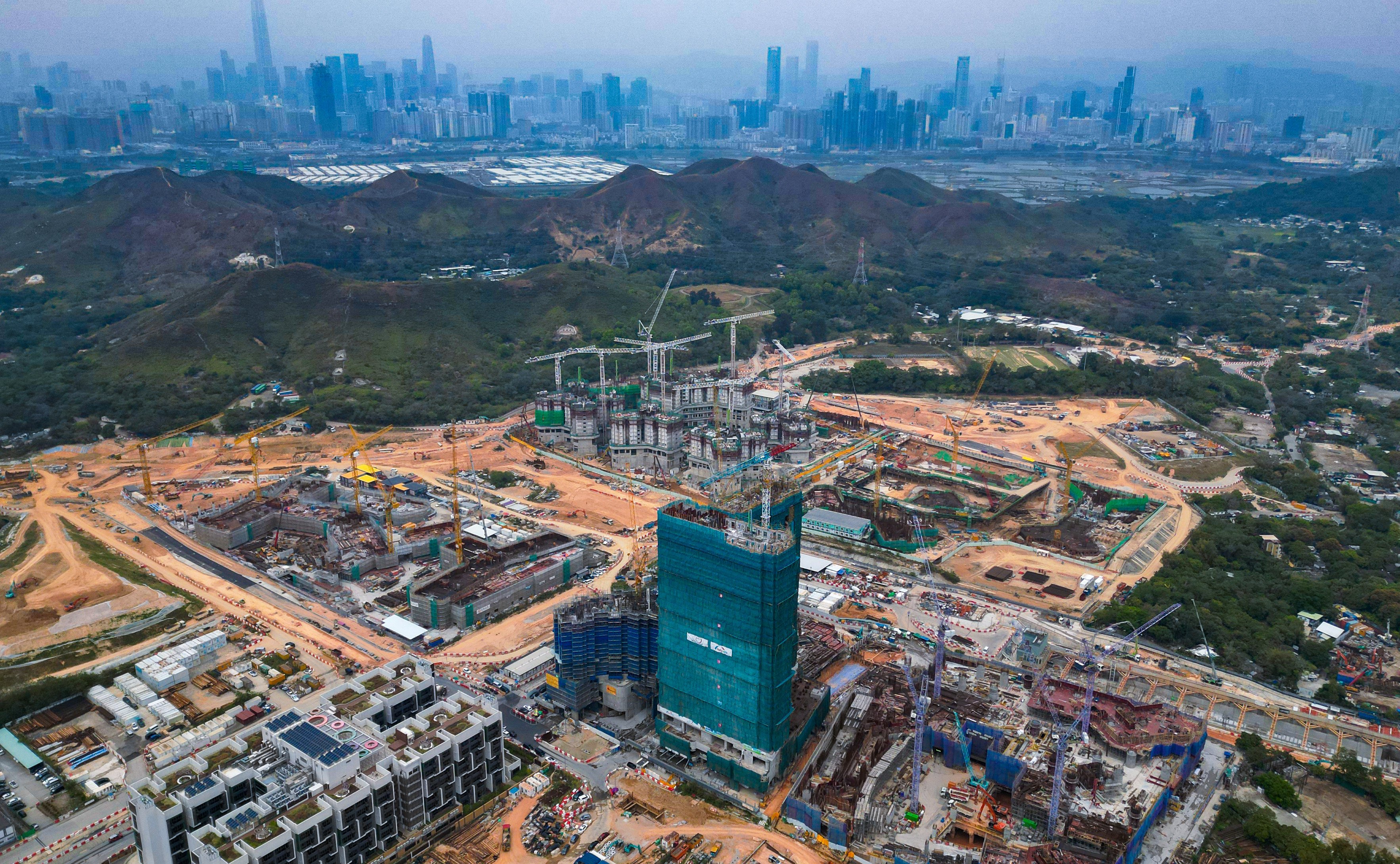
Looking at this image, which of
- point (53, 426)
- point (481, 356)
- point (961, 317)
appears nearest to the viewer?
point (53, 426)

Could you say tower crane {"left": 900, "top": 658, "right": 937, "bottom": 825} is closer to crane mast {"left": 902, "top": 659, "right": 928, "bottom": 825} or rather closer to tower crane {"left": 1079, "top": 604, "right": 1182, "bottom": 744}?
crane mast {"left": 902, "top": 659, "right": 928, "bottom": 825}

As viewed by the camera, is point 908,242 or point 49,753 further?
point 908,242

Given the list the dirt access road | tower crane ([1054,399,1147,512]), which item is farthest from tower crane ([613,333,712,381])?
the dirt access road

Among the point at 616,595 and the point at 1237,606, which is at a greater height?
the point at 616,595

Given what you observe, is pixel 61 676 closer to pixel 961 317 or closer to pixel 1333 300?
pixel 961 317

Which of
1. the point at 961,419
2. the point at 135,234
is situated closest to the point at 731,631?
the point at 961,419

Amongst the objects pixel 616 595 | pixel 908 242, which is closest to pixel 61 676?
pixel 616 595

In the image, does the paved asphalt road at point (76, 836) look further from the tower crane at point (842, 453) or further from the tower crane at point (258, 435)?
the tower crane at point (842, 453)

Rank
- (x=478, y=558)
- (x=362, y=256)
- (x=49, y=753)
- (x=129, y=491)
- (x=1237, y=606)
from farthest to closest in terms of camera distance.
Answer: (x=362, y=256) → (x=129, y=491) → (x=478, y=558) → (x=1237, y=606) → (x=49, y=753)
